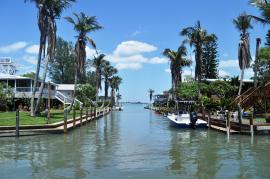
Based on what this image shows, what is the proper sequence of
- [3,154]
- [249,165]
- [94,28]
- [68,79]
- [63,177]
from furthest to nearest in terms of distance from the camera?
1. [68,79]
2. [94,28]
3. [3,154]
4. [249,165]
5. [63,177]

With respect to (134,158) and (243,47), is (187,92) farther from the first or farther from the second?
(134,158)

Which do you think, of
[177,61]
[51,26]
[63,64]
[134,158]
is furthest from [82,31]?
[63,64]

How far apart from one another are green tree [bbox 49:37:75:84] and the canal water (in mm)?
85467

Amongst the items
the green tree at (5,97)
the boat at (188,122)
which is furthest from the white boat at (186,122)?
the green tree at (5,97)

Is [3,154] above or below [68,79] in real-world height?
below

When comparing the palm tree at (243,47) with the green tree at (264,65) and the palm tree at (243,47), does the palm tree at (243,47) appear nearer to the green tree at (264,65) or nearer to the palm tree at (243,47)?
the palm tree at (243,47)

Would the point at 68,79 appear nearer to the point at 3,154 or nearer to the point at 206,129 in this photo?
the point at 206,129

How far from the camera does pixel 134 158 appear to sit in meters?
20.4

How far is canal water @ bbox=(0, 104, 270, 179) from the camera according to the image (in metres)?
16.5

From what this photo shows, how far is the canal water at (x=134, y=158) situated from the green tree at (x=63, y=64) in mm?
85467

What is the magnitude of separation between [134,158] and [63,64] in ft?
317

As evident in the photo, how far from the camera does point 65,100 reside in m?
71.1

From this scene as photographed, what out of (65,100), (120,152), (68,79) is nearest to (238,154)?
(120,152)

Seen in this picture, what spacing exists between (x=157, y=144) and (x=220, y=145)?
374 cm
